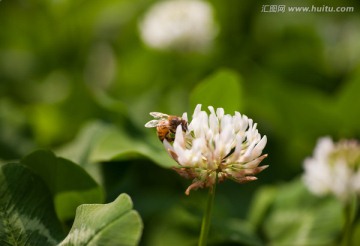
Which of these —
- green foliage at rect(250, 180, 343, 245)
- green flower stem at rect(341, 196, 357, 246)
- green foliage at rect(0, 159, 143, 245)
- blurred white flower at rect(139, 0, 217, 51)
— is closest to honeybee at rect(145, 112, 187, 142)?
green foliage at rect(0, 159, 143, 245)

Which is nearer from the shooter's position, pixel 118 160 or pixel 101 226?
pixel 101 226

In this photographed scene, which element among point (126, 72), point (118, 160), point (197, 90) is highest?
point (126, 72)

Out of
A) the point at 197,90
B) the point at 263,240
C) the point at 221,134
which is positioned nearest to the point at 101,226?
the point at 221,134

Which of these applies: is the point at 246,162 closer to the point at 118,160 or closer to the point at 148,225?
the point at 118,160

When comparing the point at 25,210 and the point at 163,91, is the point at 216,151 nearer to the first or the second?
the point at 25,210

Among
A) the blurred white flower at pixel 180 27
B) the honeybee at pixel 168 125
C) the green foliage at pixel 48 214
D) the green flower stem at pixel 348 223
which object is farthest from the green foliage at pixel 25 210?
the blurred white flower at pixel 180 27

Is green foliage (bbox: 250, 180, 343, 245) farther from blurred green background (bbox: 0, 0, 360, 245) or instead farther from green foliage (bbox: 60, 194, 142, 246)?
green foliage (bbox: 60, 194, 142, 246)

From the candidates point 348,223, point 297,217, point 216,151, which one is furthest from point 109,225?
point 297,217
